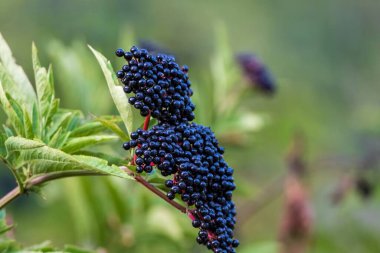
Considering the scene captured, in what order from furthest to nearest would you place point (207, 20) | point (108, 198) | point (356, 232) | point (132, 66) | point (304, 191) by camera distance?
1. point (207, 20)
2. point (356, 232)
3. point (304, 191)
4. point (108, 198)
5. point (132, 66)

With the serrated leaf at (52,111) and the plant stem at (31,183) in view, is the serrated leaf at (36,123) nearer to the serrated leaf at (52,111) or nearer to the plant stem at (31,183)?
the serrated leaf at (52,111)

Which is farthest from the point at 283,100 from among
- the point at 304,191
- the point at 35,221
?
the point at 304,191

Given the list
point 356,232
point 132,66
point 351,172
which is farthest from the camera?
point 356,232

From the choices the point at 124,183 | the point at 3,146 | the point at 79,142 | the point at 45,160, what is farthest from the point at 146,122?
the point at 124,183

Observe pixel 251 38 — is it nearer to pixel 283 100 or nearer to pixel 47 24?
pixel 47 24

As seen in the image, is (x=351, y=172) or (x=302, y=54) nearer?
(x=351, y=172)

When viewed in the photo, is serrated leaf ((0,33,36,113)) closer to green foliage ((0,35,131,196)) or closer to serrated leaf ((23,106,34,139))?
green foliage ((0,35,131,196))

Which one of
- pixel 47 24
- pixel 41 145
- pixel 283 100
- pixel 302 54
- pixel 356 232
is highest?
pixel 302 54
